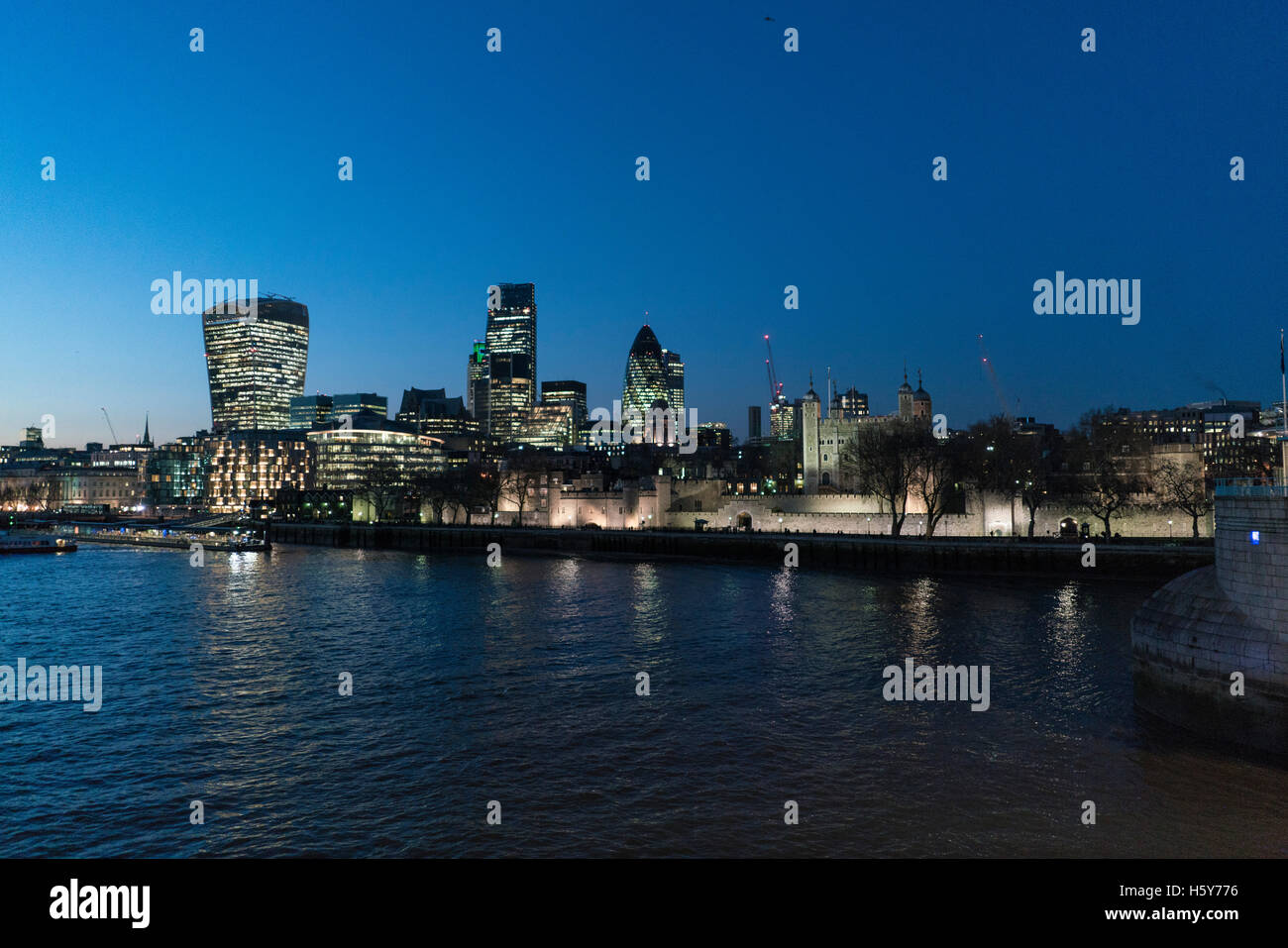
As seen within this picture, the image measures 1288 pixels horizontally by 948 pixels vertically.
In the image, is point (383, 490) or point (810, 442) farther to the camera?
point (383, 490)

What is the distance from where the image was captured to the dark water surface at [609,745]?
16.2 meters

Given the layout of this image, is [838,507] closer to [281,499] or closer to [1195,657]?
[1195,657]

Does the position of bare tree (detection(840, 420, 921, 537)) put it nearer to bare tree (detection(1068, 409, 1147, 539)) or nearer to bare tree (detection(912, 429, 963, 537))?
bare tree (detection(912, 429, 963, 537))

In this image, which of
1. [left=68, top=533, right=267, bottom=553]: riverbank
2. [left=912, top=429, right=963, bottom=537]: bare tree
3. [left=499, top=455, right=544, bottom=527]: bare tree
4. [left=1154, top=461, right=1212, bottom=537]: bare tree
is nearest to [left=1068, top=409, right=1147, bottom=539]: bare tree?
[left=1154, top=461, right=1212, bottom=537]: bare tree

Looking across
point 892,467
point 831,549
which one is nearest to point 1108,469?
point 892,467

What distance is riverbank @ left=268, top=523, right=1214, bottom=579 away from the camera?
189 feet

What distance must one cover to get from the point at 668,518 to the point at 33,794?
90614 mm

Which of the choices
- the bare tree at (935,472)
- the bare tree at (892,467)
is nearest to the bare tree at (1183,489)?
the bare tree at (935,472)

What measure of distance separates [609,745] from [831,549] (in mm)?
57252

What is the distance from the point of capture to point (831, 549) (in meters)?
76.0

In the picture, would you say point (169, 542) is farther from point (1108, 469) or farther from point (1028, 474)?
point (1108, 469)

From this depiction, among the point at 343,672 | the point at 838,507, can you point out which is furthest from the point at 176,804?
the point at 838,507

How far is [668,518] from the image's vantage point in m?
108
